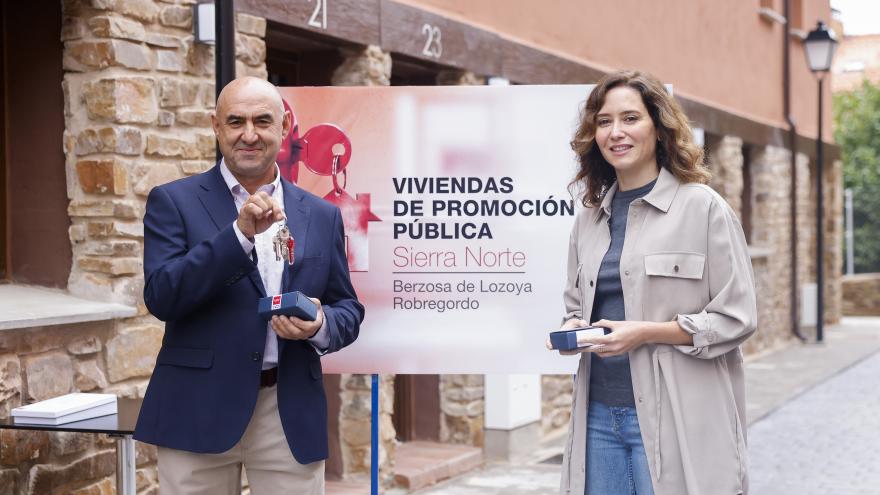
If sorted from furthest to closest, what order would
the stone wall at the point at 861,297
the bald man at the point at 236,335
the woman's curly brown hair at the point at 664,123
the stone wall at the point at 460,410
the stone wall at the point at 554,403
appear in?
the stone wall at the point at 861,297 → the stone wall at the point at 554,403 → the stone wall at the point at 460,410 → the woman's curly brown hair at the point at 664,123 → the bald man at the point at 236,335

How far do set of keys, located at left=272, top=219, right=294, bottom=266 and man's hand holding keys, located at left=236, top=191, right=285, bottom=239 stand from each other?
0.19 metres

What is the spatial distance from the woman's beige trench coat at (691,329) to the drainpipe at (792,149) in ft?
44.1

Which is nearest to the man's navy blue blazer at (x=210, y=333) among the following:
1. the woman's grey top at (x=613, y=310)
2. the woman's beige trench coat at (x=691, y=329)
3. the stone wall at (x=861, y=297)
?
the woman's grey top at (x=613, y=310)

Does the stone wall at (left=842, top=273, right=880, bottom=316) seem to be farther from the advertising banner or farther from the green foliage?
the advertising banner

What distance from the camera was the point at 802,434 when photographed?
29.1 feet

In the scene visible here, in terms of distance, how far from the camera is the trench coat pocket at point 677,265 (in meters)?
3.06

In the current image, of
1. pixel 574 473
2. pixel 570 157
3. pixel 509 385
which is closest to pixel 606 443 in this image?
pixel 574 473

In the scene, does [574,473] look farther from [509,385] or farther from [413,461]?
Answer: [509,385]

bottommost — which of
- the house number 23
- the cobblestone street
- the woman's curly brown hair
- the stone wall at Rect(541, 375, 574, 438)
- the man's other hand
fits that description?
the cobblestone street

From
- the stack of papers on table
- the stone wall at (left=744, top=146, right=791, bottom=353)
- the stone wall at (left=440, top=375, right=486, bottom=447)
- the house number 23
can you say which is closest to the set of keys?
the stack of papers on table

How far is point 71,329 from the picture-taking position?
4840 millimetres

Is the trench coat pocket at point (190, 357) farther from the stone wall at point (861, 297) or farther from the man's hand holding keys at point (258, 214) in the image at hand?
the stone wall at point (861, 297)

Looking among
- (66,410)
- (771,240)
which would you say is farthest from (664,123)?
(771,240)

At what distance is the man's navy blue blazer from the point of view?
2.88m
